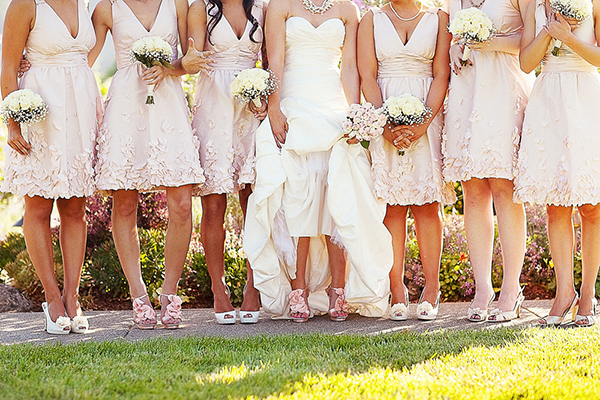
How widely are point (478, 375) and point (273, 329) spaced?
1.74 m

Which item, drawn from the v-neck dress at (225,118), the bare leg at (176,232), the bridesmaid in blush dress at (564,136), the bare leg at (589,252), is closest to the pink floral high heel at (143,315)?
the bare leg at (176,232)

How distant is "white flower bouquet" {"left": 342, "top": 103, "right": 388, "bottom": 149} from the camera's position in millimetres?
4582

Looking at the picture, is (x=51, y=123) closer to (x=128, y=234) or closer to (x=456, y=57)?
(x=128, y=234)

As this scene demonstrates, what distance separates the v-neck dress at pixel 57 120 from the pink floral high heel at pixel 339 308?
184 centimetres

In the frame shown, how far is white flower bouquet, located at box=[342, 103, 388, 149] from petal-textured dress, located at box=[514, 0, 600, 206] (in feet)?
3.11

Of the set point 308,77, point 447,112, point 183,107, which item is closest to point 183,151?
point 183,107

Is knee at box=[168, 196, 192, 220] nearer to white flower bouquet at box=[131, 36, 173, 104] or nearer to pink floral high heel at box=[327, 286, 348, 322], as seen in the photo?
white flower bouquet at box=[131, 36, 173, 104]

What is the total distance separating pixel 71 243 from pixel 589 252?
3.49 metres

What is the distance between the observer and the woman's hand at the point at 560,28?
14.2 ft

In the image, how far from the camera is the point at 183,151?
463 centimetres

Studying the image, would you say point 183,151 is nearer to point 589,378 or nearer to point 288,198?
point 288,198

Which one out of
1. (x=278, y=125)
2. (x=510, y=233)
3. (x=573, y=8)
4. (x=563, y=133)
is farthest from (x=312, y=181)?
(x=573, y=8)

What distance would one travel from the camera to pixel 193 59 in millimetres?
4516

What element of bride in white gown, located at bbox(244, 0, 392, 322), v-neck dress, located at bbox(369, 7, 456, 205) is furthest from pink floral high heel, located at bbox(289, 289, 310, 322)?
v-neck dress, located at bbox(369, 7, 456, 205)
